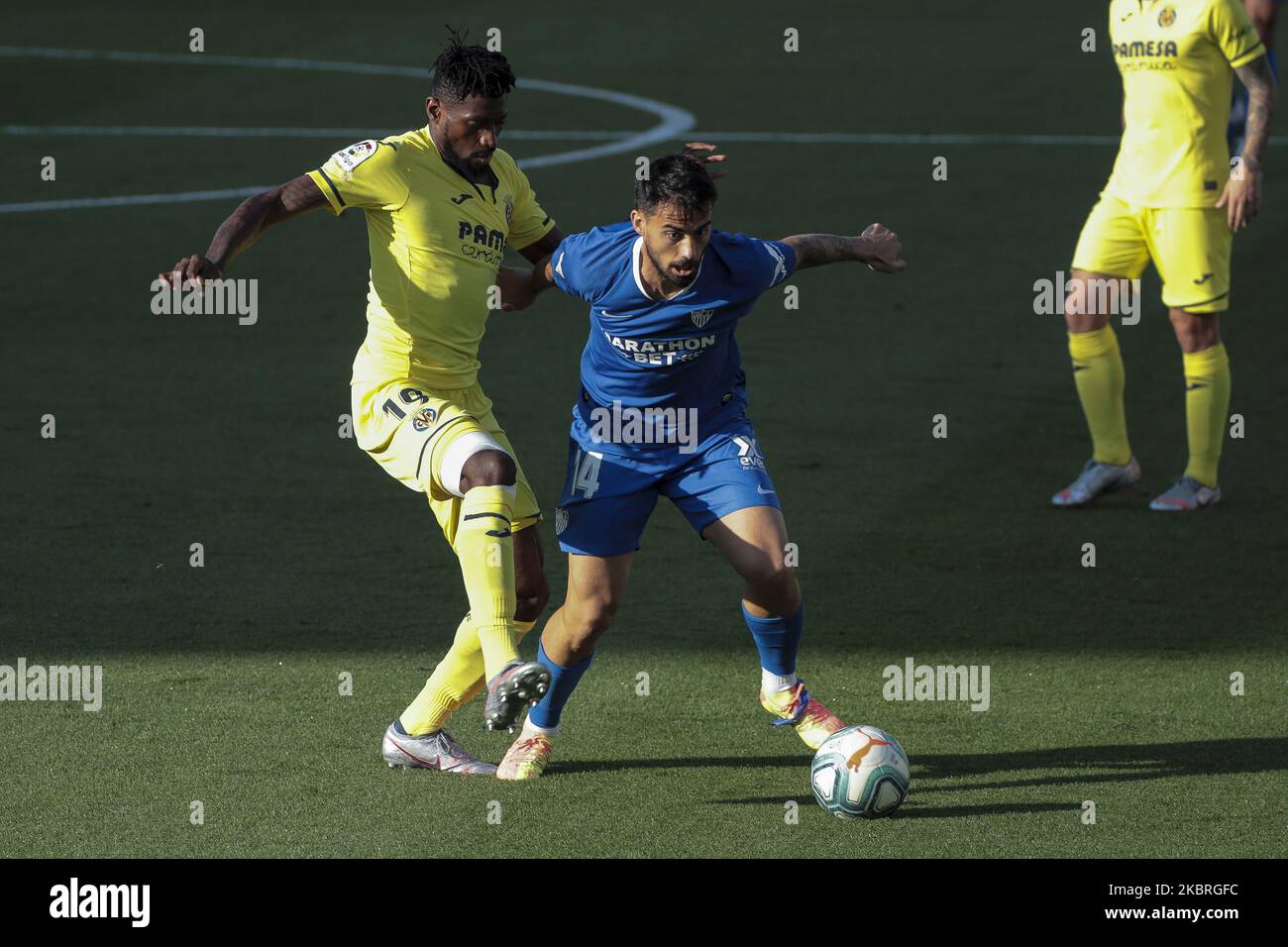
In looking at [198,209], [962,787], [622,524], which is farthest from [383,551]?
[198,209]

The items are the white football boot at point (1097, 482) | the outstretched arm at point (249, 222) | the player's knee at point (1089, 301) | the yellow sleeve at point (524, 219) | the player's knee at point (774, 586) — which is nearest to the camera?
the outstretched arm at point (249, 222)

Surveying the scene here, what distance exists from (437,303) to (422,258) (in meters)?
0.15

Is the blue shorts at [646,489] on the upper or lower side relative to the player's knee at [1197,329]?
lower

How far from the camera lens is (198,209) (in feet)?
51.5

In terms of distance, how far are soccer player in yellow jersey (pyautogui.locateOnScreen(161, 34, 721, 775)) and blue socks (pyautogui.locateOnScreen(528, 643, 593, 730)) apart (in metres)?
0.17

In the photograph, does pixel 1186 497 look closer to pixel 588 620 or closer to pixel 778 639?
pixel 778 639

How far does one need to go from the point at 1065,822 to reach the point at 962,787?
40 cm

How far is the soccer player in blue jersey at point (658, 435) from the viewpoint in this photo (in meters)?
6.03

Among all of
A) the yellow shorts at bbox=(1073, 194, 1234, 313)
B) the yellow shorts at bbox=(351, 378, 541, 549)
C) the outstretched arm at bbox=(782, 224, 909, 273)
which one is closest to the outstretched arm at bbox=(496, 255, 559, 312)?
the yellow shorts at bbox=(351, 378, 541, 549)

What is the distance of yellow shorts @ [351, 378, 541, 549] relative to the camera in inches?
239

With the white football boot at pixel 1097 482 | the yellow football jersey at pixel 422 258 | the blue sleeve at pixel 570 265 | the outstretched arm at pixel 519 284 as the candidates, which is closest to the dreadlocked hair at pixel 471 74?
the yellow football jersey at pixel 422 258

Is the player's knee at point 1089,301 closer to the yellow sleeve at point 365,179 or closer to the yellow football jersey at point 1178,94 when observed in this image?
the yellow football jersey at point 1178,94

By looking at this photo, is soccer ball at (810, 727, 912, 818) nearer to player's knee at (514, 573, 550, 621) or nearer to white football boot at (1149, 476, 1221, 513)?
player's knee at (514, 573, 550, 621)

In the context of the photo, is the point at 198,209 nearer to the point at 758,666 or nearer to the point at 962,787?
the point at 758,666
